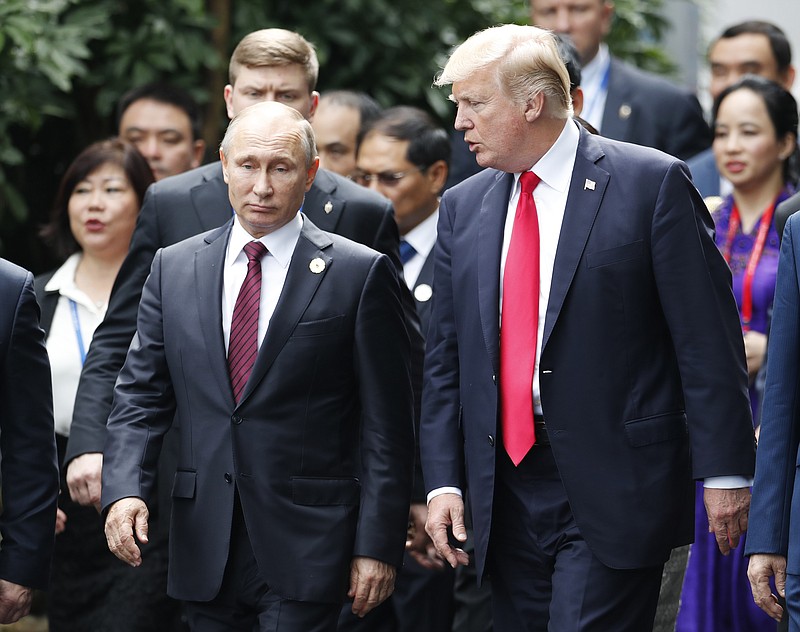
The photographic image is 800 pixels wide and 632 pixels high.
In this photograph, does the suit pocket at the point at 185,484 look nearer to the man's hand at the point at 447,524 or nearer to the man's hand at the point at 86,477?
the man's hand at the point at 86,477

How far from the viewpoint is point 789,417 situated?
4.14 meters

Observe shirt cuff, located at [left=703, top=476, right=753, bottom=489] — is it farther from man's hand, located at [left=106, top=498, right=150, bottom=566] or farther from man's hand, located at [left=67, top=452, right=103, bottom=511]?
man's hand, located at [left=67, top=452, right=103, bottom=511]

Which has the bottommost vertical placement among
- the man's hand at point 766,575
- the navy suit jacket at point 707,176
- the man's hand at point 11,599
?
the man's hand at point 11,599

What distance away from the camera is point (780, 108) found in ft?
22.1

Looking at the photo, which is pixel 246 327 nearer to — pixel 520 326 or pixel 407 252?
pixel 520 326

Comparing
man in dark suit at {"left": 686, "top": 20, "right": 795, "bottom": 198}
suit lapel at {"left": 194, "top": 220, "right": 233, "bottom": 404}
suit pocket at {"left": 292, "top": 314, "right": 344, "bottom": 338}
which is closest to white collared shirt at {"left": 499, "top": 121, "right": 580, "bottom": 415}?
suit pocket at {"left": 292, "top": 314, "right": 344, "bottom": 338}

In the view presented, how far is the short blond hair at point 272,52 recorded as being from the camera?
5660 mm

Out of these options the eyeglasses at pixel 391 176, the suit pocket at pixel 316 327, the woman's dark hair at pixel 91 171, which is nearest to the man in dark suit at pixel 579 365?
the suit pocket at pixel 316 327

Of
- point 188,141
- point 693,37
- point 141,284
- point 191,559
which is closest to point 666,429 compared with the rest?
point 191,559

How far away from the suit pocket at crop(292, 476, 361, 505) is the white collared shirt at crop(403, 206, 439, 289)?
205 centimetres

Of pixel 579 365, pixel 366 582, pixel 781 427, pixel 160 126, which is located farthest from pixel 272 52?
pixel 781 427

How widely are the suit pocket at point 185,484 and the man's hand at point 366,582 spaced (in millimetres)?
523

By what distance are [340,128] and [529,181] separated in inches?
111

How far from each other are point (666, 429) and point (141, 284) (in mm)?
1952
